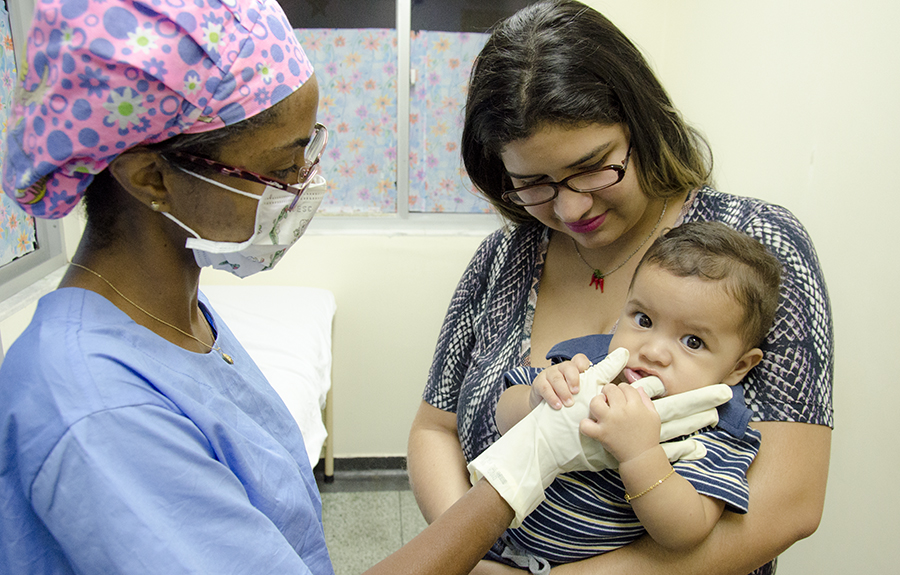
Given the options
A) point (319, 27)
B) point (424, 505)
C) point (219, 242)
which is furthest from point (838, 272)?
point (319, 27)

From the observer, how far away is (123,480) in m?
0.62

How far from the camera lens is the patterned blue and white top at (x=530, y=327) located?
0.90 meters

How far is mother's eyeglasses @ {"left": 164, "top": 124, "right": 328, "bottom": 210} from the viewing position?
76 centimetres

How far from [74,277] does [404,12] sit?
103 inches

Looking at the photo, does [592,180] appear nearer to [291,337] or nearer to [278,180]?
[278,180]

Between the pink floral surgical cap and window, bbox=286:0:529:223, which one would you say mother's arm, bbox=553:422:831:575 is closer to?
the pink floral surgical cap

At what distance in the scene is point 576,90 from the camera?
103 centimetres

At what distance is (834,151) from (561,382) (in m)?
1.30

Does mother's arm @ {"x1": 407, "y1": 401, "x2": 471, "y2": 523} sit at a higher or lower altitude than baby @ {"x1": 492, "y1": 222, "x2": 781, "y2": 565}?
lower

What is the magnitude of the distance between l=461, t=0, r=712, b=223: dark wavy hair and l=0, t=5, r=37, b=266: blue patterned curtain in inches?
70.8

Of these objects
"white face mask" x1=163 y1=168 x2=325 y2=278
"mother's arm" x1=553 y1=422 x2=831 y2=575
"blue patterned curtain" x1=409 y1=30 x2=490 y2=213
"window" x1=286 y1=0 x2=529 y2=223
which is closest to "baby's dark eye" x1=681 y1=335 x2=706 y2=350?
"mother's arm" x1=553 y1=422 x2=831 y2=575

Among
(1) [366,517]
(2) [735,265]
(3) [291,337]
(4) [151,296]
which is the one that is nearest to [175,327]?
(4) [151,296]

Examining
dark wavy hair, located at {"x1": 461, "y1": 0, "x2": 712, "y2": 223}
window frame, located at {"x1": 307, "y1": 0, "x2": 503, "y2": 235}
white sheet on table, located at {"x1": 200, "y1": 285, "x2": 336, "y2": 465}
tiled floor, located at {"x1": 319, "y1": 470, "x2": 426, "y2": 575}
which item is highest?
dark wavy hair, located at {"x1": 461, "y1": 0, "x2": 712, "y2": 223}

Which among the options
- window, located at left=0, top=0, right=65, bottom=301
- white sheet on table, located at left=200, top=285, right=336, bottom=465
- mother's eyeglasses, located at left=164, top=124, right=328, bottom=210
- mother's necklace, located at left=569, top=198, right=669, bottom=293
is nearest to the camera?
mother's eyeglasses, located at left=164, top=124, right=328, bottom=210
